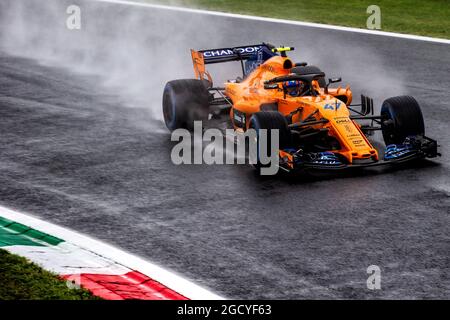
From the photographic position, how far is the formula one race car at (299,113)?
11.5 m

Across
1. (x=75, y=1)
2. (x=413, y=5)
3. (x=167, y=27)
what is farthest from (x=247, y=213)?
(x=75, y=1)

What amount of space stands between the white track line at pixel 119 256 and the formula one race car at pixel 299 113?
278 cm

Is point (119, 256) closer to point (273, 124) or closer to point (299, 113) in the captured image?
point (273, 124)

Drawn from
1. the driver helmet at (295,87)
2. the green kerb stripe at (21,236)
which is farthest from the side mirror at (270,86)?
the green kerb stripe at (21,236)

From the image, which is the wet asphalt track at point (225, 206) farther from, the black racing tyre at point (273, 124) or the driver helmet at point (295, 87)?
the driver helmet at point (295, 87)

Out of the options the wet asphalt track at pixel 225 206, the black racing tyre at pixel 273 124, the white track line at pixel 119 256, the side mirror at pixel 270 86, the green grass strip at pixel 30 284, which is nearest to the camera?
the green grass strip at pixel 30 284

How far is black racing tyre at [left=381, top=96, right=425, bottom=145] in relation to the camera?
39.4ft

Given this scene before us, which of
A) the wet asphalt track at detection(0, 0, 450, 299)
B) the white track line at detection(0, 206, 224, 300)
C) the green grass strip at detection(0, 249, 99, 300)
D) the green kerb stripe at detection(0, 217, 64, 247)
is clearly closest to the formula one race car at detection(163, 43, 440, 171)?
the wet asphalt track at detection(0, 0, 450, 299)

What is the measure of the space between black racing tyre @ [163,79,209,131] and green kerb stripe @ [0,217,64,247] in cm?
382

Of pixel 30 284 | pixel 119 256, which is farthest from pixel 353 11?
pixel 30 284

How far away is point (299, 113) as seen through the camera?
40.3 ft

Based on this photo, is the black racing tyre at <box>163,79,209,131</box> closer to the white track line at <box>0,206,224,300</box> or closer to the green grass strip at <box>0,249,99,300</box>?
the white track line at <box>0,206,224,300</box>

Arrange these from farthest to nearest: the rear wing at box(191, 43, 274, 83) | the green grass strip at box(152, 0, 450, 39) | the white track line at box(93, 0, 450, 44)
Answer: the green grass strip at box(152, 0, 450, 39), the white track line at box(93, 0, 450, 44), the rear wing at box(191, 43, 274, 83)

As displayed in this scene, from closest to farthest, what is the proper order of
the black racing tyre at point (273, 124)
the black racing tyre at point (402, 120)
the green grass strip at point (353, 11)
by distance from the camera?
1. the black racing tyre at point (273, 124)
2. the black racing tyre at point (402, 120)
3. the green grass strip at point (353, 11)
